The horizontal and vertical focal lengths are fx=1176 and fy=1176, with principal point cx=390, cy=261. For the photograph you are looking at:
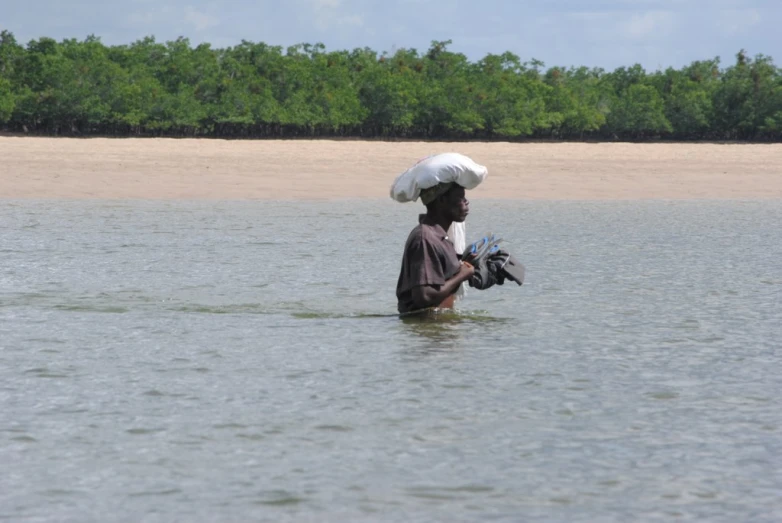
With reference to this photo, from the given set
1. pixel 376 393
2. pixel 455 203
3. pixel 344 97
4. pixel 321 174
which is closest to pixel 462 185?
pixel 455 203

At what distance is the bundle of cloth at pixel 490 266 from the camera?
26.2 feet

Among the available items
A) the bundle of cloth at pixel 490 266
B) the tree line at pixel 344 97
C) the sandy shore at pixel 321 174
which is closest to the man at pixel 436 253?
the bundle of cloth at pixel 490 266

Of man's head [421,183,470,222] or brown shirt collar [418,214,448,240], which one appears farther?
brown shirt collar [418,214,448,240]

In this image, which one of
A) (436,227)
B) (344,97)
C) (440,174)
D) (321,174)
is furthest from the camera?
(344,97)

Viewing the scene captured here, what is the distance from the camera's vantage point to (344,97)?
6612 centimetres

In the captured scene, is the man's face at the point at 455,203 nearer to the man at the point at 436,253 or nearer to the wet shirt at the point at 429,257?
the man at the point at 436,253

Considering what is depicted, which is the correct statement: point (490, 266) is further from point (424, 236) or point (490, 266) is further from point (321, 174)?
point (321, 174)

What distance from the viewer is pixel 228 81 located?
66.2 metres

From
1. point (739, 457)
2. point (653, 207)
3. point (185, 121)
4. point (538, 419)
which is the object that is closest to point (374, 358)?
point (538, 419)

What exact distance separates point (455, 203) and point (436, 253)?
0.36m

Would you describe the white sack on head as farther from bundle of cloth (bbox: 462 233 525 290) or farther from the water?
the water

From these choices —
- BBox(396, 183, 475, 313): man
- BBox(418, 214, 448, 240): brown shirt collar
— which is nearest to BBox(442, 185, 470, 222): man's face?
BBox(396, 183, 475, 313): man

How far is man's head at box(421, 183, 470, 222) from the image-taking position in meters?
7.82

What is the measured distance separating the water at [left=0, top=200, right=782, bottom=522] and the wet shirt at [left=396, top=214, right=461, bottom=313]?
485 mm
